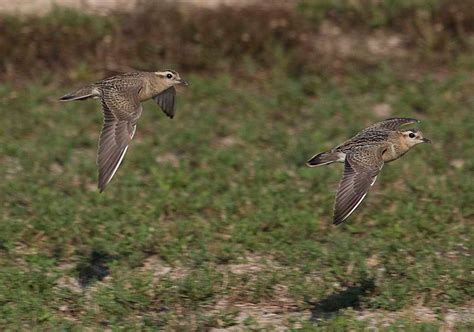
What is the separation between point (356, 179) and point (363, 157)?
0.42 m

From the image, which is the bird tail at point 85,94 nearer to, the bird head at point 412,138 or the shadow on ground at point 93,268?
the shadow on ground at point 93,268

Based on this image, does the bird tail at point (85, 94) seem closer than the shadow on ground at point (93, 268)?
No

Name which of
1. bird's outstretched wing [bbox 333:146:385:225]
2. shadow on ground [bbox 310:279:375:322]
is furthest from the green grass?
bird's outstretched wing [bbox 333:146:385:225]

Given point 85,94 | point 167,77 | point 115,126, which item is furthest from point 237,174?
point 115,126

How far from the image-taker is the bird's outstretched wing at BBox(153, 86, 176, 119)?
956 centimetres

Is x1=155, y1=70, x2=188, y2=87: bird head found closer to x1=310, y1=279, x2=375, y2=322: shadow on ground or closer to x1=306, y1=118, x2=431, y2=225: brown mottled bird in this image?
x1=306, y1=118, x2=431, y2=225: brown mottled bird

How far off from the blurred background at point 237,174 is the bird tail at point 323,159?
2.57 feet

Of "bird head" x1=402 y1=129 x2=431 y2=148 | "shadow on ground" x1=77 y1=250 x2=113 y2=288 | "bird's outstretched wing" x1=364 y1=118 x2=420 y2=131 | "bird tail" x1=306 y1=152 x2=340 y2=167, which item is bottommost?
"shadow on ground" x1=77 y1=250 x2=113 y2=288

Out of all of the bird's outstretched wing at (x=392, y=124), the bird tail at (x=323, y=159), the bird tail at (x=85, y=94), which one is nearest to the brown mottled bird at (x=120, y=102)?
the bird tail at (x=85, y=94)

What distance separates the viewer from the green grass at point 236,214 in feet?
26.7

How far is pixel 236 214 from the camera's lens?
31.8 ft

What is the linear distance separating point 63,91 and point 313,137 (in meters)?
2.88

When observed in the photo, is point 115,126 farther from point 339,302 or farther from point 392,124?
point 392,124

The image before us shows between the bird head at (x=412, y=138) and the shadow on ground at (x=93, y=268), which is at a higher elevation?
the bird head at (x=412, y=138)
